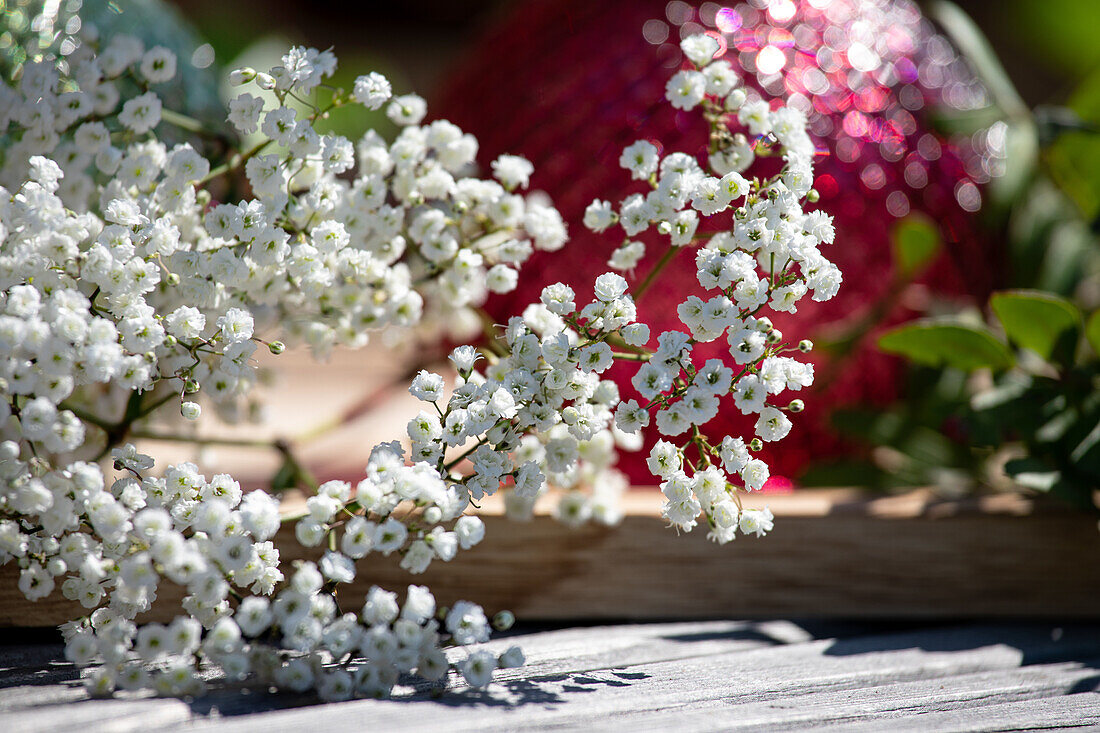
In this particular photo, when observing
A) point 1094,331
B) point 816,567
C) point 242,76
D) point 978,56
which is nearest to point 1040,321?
point 1094,331

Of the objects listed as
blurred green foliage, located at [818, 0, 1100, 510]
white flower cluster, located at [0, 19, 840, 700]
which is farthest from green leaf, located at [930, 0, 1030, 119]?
white flower cluster, located at [0, 19, 840, 700]

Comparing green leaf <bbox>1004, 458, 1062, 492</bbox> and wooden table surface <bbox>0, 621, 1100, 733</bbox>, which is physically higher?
green leaf <bbox>1004, 458, 1062, 492</bbox>

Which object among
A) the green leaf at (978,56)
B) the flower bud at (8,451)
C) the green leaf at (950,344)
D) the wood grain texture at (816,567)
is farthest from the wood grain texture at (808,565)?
the green leaf at (978,56)

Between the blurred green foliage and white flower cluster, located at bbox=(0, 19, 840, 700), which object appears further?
the blurred green foliage

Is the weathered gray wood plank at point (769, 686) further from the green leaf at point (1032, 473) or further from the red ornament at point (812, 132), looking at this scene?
the red ornament at point (812, 132)

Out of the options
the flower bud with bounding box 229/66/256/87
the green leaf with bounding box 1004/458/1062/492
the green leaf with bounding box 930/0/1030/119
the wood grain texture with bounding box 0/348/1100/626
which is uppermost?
the green leaf with bounding box 930/0/1030/119

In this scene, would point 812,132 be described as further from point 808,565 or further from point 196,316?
point 196,316

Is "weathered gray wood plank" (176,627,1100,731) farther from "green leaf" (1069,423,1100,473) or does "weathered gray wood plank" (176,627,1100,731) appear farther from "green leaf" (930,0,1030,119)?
"green leaf" (930,0,1030,119)

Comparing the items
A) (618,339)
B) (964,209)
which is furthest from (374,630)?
(964,209)

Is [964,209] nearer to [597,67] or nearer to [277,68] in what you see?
[597,67]
